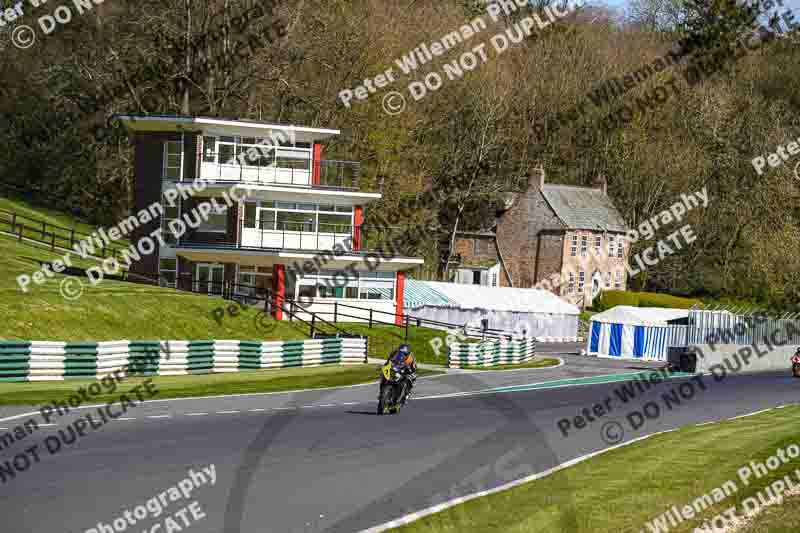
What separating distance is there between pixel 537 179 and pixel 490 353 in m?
36.1

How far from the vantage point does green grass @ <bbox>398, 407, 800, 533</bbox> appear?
14055mm

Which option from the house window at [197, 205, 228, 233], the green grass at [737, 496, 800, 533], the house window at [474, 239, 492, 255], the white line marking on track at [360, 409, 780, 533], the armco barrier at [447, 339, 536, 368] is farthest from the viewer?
the house window at [474, 239, 492, 255]

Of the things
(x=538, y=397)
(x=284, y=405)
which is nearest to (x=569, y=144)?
(x=538, y=397)

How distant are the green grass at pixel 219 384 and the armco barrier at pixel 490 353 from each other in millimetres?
3500

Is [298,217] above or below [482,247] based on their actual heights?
below

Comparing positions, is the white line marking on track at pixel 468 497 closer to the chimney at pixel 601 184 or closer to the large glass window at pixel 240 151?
the large glass window at pixel 240 151

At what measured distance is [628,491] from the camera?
16500 millimetres

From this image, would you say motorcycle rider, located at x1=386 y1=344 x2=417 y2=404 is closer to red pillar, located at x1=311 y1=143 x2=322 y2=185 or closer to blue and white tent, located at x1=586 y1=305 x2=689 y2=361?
red pillar, located at x1=311 y1=143 x2=322 y2=185

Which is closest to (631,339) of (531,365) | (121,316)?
(531,365)

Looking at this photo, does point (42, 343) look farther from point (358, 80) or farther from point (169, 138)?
point (358, 80)

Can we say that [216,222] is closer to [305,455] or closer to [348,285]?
[348,285]

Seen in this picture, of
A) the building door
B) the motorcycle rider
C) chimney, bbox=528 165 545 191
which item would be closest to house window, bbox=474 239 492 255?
chimney, bbox=528 165 545 191

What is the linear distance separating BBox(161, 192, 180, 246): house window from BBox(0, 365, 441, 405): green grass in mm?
15424

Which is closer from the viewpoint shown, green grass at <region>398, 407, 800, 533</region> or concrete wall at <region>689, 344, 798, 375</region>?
green grass at <region>398, 407, 800, 533</region>
